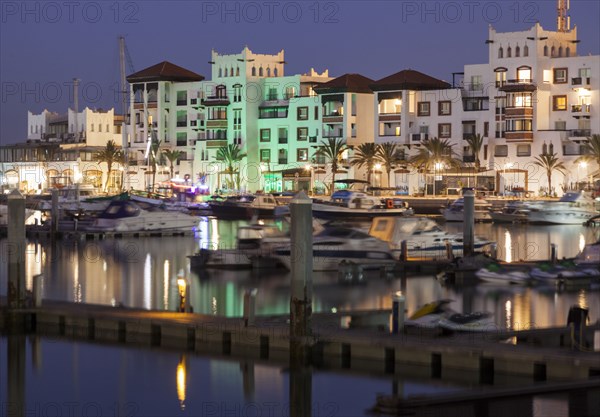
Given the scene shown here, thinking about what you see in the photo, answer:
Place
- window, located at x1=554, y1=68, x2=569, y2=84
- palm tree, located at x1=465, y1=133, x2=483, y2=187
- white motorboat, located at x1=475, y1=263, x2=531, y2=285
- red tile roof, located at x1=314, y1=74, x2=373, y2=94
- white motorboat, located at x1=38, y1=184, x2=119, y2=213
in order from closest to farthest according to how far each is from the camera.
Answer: white motorboat, located at x1=475, y1=263, x2=531, y2=285
white motorboat, located at x1=38, y1=184, x2=119, y2=213
window, located at x1=554, y1=68, x2=569, y2=84
palm tree, located at x1=465, y1=133, x2=483, y2=187
red tile roof, located at x1=314, y1=74, x2=373, y2=94

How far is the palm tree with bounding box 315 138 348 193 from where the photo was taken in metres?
117

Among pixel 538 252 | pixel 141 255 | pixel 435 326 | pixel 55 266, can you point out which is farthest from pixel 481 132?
pixel 435 326

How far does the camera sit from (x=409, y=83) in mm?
114062

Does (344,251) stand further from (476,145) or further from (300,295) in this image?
(476,145)

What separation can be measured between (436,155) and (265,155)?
2406 cm

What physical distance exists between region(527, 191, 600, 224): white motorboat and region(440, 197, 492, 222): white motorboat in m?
5.39

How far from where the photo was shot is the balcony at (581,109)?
105 m

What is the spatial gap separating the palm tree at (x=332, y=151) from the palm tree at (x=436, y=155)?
864cm

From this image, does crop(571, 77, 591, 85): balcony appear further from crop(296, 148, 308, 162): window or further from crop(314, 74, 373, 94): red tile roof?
crop(296, 148, 308, 162): window

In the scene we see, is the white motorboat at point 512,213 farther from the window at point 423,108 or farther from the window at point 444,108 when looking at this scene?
the window at point 423,108

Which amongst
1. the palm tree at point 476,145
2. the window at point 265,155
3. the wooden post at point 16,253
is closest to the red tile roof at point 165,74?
the window at point 265,155

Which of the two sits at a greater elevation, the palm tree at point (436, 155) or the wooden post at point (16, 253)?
the palm tree at point (436, 155)

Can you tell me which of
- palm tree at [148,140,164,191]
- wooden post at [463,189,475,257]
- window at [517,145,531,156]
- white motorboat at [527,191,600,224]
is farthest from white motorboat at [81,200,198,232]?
palm tree at [148,140,164,191]

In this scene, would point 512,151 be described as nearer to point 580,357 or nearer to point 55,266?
point 55,266
